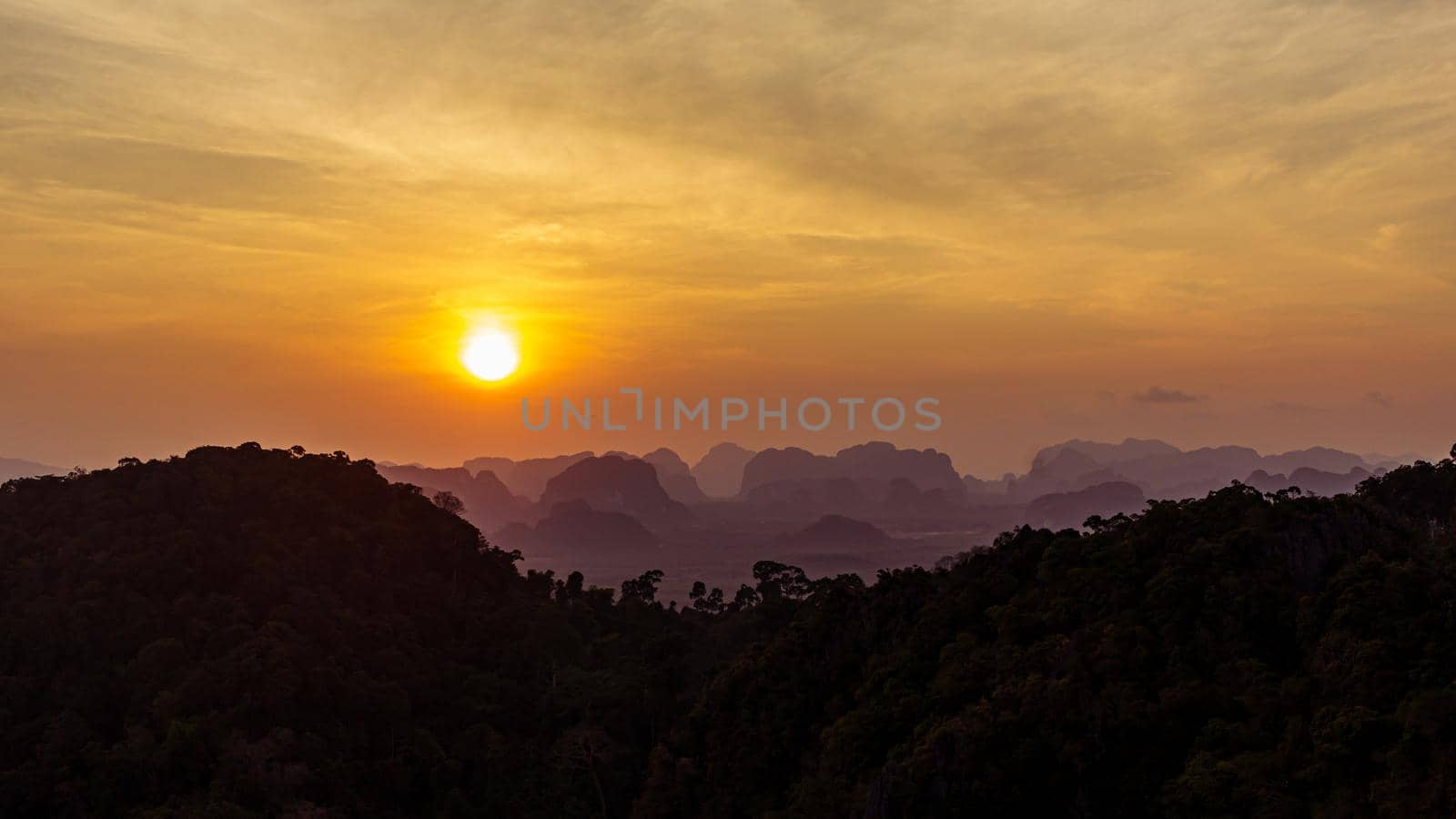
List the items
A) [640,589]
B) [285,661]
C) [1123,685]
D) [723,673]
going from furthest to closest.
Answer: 1. [640,589]
2. [723,673]
3. [285,661]
4. [1123,685]

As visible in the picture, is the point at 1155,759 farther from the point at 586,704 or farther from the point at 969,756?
the point at 586,704

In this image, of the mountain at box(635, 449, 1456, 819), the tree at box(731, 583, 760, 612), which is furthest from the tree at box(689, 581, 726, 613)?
the mountain at box(635, 449, 1456, 819)

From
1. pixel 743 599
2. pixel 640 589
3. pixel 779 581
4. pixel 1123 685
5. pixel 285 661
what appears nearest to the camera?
pixel 1123 685

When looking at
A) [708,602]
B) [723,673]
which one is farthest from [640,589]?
[723,673]

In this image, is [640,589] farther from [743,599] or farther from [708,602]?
[743,599]

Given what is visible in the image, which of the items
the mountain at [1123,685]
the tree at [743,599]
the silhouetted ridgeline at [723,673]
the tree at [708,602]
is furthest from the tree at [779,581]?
the mountain at [1123,685]

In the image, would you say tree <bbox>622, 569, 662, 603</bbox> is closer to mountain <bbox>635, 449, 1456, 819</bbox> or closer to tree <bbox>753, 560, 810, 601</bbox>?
tree <bbox>753, 560, 810, 601</bbox>

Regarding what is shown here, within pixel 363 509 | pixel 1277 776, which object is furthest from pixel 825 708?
pixel 363 509

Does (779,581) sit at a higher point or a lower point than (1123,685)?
higher

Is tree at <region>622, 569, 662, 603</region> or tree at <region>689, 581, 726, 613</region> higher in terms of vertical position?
tree at <region>622, 569, 662, 603</region>
